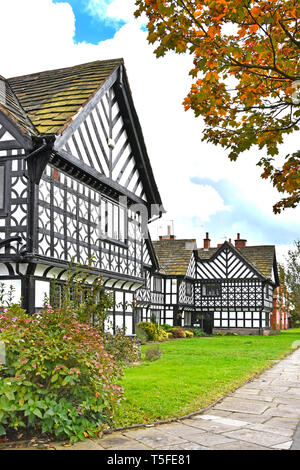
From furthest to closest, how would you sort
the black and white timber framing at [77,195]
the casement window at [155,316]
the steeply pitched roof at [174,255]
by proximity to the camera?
the steeply pitched roof at [174,255], the casement window at [155,316], the black and white timber framing at [77,195]

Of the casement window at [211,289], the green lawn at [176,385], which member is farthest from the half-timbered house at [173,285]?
the green lawn at [176,385]

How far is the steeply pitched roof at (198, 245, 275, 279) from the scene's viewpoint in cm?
4679

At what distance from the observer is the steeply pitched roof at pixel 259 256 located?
46.8 metres

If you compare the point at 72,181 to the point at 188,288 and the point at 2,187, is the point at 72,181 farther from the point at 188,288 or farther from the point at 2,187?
the point at 188,288

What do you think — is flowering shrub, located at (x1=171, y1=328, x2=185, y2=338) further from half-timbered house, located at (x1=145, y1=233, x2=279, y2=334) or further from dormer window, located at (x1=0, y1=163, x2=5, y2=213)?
dormer window, located at (x1=0, y1=163, x2=5, y2=213)

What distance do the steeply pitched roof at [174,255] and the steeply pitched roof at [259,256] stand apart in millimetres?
3273

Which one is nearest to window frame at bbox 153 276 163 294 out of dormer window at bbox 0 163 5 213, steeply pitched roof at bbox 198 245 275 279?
steeply pitched roof at bbox 198 245 275 279

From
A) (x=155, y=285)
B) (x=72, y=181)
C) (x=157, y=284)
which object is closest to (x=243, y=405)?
(x=72, y=181)

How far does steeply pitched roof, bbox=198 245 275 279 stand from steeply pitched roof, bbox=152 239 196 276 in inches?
129

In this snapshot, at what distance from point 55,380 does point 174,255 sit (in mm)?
37723

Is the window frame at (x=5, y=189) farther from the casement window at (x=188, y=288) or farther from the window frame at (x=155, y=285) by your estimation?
the casement window at (x=188, y=288)

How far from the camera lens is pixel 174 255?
43969mm
